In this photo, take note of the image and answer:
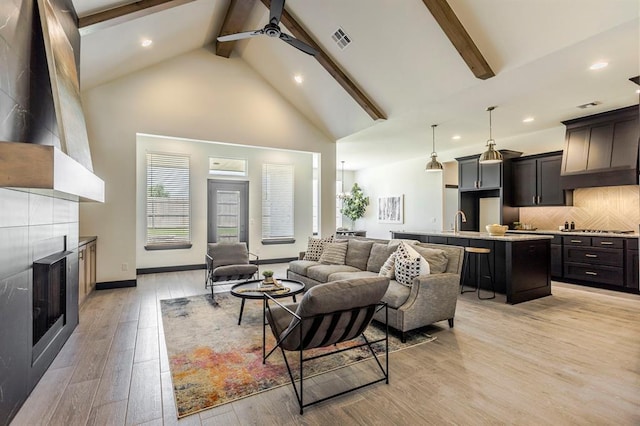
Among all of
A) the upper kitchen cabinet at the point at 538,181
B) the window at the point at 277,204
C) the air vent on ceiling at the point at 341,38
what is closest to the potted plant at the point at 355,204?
the window at the point at 277,204

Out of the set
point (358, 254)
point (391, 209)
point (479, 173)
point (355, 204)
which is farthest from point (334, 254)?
point (355, 204)

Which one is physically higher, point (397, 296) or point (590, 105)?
point (590, 105)

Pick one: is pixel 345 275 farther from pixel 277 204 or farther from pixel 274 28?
pixel 277 204

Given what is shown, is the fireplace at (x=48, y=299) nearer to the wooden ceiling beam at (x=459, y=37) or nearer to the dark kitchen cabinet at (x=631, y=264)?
the wooden ceiling beam at (x=459, y=37)

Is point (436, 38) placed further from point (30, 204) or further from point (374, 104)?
point (30, 204)

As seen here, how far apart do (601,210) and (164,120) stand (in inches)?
324

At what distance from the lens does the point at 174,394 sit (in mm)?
2246

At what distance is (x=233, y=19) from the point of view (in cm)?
532

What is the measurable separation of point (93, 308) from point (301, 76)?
202 inches

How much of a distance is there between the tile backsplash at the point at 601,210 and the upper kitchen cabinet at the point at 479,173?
117 centimetres

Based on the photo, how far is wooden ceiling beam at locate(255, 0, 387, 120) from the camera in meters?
5.21

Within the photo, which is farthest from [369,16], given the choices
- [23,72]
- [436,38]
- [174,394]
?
[174,394]

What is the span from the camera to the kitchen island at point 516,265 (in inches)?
177

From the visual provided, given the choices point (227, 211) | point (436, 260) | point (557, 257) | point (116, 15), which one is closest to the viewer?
point (436, 260)
